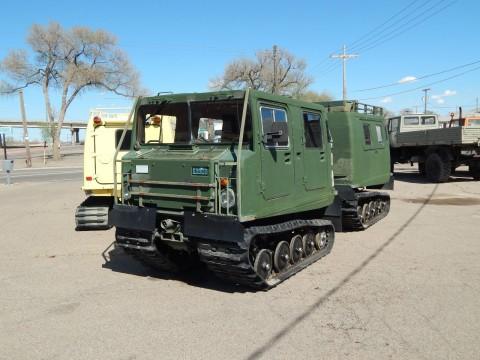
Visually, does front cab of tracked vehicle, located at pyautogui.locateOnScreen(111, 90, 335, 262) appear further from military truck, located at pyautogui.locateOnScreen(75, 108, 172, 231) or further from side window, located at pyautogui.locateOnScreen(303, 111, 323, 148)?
military truck, located at pyautogui.locateOnScreen(75, 108, 172, 231)

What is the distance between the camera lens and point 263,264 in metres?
5.86

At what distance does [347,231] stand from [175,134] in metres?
4.83

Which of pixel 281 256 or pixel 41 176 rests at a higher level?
pixel 41 176

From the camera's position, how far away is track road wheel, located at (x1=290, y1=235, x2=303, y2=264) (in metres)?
6.64

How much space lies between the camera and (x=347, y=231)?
9758 mm

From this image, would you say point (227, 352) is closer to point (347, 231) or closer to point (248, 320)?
point (248, 320)

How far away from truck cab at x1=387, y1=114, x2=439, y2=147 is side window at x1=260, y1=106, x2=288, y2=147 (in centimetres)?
1670

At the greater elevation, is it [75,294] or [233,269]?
[233,269]

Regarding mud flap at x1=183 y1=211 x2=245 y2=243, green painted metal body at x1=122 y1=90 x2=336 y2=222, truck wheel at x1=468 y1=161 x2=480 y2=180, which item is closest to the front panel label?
green painted metal body at x1=122 y1=90 x2=336 y2=222

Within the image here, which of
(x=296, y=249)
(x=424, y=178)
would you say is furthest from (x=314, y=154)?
(x=424, y=178)

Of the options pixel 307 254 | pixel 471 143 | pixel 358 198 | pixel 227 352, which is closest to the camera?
pixel 227 352

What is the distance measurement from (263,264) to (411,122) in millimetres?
18633

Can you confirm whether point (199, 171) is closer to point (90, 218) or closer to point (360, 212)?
point (90, 218)

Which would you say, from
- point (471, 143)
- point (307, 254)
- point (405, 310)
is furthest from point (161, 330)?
point (471, 143)
